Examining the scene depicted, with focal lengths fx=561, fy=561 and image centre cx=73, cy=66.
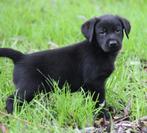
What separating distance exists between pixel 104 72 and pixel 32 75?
67 cm

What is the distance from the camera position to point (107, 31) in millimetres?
5277

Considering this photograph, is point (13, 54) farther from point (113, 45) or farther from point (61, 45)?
point (61, 45)

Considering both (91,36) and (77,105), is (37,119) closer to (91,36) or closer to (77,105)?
(77,105)

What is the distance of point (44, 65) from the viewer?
17.1 ft

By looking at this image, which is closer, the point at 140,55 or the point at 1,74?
the point at 1,74

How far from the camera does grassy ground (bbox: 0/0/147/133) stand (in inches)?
185

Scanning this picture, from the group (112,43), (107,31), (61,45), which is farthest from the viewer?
(61,45)

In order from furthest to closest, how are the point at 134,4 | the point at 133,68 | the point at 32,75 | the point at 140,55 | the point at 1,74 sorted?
the point at 134,4 → the point at 140,55 → the point at 133,68 → the point at 1,74 → the point at 32,75

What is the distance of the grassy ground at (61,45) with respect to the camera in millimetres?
4711

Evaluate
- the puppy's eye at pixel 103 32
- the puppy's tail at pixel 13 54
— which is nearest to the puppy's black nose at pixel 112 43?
the puppy's eye at pixel 103 32

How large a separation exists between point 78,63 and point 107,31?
1.33ft

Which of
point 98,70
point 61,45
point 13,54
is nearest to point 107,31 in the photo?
point 98,70

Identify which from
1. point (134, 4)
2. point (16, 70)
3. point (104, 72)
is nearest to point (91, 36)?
point (104, 72)

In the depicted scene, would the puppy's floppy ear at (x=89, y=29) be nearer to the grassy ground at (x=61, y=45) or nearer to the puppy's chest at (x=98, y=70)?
the puppy's chest at (x=98, y=70)
